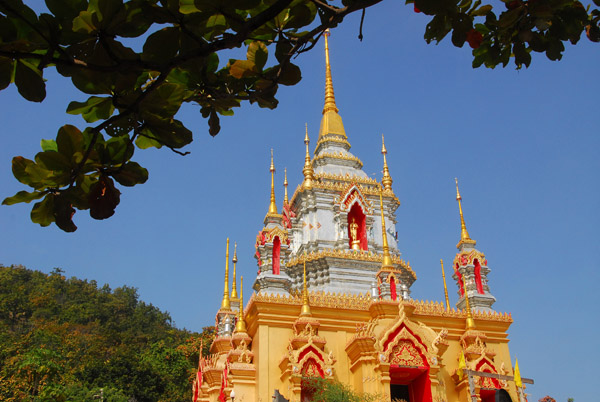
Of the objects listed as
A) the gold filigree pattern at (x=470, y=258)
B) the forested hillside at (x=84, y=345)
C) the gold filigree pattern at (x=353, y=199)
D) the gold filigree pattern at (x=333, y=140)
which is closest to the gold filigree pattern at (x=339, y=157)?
the gold filigree pattern at (x=333, y=140)

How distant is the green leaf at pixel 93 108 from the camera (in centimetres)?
269

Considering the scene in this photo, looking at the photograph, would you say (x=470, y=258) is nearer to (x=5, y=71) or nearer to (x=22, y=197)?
(x=22, y=197)

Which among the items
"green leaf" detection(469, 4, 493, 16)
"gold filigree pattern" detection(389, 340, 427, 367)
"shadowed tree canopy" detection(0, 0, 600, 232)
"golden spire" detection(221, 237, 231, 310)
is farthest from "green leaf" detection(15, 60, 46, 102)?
"golden spire" detection(221, 237, 231, 310)

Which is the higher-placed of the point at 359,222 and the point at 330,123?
the point at 330,123

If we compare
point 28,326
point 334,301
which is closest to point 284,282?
point 334,301

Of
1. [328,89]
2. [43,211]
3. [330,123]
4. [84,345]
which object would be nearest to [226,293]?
[330,123]

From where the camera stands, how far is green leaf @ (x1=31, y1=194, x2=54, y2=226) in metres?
2.77

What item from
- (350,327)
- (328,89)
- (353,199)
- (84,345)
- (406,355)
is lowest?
(406,355)

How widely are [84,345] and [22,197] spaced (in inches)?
1737

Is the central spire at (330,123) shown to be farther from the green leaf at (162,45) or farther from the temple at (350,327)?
the green leaf at (162,45)

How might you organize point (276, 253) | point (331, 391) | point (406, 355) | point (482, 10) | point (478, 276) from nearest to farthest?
point (482, 10)
point (331, 391)
point (406, 355)
point (276, 253)
point (478, 276)

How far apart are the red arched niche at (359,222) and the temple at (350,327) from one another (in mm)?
40

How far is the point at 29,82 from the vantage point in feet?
7.97

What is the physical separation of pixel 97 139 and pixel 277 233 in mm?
16485
